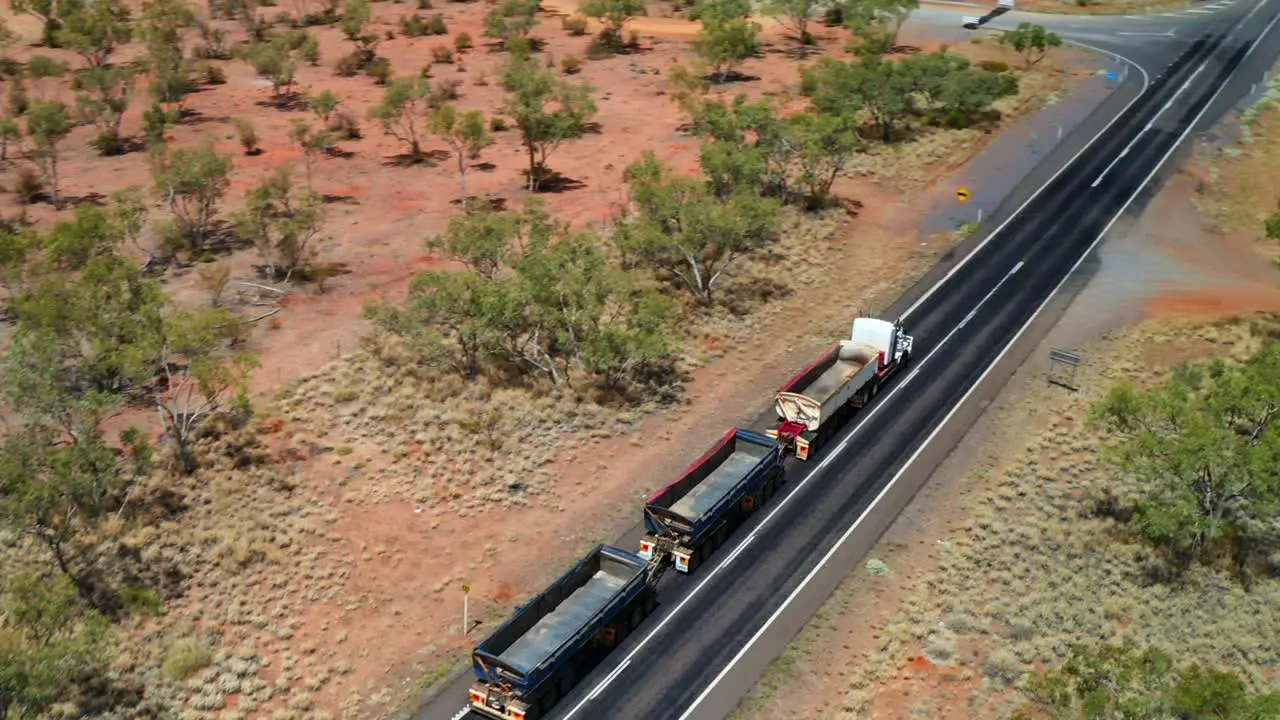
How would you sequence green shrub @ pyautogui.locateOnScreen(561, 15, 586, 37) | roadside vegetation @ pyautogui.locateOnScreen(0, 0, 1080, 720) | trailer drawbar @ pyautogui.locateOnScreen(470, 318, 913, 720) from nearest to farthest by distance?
trailer drawbar @ pyautogui.locateOnScreen(470, 318, 913, 720) < roadside vegetation @ pyautogui.locateOnScreen(0, 0, 1080, 720) < green shrub @ pyautogui.locateOnScreen(561, 15, 586, 37)

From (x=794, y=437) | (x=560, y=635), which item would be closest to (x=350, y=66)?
(x=794, y=437)

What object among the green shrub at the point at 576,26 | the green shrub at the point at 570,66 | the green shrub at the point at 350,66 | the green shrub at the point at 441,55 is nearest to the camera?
the green shrub at the point at 350,66

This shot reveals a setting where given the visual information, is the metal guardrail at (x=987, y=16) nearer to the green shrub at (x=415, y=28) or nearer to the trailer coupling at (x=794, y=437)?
the green shrub at (x=415, y=28)

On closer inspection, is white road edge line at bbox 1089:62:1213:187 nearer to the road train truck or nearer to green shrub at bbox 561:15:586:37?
the road train truck

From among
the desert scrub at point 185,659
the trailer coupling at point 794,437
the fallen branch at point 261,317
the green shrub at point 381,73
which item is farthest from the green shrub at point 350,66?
the desert scrub at point 185,659

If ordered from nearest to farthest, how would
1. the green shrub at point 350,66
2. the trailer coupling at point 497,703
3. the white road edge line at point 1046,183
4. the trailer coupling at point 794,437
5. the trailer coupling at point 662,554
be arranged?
the trailer coupling at point 497,703 < the trailer coupling at point 662,554 < the trailer coupling at point 794,437 < the white road edge line at point 1046,183 < the green shrub at point 350,66

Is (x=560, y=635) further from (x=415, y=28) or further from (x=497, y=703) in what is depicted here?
(x=415, y=28)

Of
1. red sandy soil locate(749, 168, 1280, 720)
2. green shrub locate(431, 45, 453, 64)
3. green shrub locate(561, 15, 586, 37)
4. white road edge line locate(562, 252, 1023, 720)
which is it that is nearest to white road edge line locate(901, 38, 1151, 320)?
white road edge line locate(562, 252, 1023, 720)

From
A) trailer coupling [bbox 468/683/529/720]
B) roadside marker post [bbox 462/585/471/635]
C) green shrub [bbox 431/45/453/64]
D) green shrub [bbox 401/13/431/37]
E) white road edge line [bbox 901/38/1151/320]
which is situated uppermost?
green shrub [bbox 401/13/431/37]
